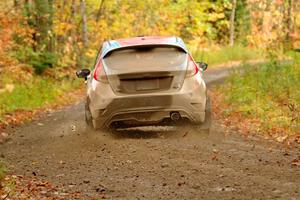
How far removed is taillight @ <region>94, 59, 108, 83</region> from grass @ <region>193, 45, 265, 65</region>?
27.0 metres

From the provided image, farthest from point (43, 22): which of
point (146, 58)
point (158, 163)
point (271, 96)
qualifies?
point (158, 163)

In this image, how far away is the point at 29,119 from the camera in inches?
574

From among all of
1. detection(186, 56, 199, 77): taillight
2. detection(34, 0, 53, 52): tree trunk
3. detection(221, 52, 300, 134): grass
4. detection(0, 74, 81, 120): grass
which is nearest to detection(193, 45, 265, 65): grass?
detection(34, 0, 53, 52): tree trunk

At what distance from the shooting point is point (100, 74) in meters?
9.60

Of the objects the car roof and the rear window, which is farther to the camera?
the car roof

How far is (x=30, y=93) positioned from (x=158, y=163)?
10.8m

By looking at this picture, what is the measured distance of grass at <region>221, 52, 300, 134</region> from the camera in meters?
11.2

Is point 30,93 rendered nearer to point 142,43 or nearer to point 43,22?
point 43,22

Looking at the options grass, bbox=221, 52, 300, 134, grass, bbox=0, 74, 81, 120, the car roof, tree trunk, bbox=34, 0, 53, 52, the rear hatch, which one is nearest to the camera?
the rear hatch

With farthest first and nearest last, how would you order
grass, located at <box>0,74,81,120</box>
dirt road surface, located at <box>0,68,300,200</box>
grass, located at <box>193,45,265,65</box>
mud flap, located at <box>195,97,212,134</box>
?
grass, located at <box>193,45,265,65</box> → grass, located at <box>0,74,81,120</box> → mud flap, located at <box>195,97,212,134</box> → dirt road surface, located at <box>0,68,300,200</box>

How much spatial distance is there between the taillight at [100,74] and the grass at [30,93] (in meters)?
5.46

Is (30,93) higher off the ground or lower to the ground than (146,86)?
lower

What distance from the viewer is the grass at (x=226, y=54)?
3749 centimetres

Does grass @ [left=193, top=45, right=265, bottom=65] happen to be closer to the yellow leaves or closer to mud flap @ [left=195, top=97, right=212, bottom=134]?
the yellow leaves
